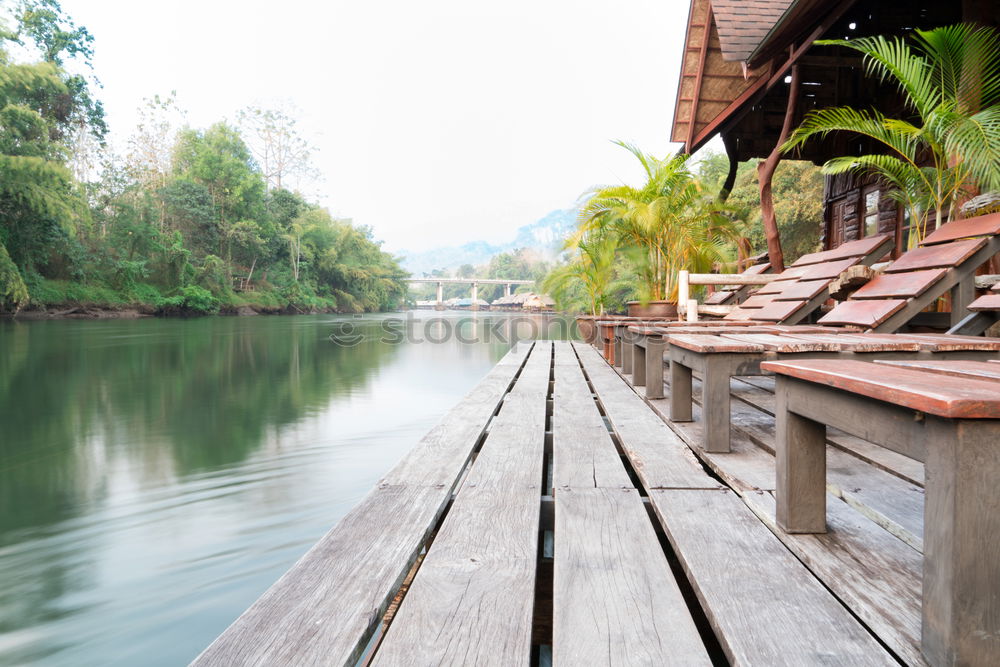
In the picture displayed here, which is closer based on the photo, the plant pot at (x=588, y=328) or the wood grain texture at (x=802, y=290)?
the wood grain texture at (x=802, y=290)

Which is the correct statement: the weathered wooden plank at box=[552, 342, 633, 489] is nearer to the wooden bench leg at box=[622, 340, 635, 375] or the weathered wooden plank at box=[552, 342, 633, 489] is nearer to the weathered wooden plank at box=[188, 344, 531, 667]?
the weathered wooden plank at box=[188, 344, 531, 667]

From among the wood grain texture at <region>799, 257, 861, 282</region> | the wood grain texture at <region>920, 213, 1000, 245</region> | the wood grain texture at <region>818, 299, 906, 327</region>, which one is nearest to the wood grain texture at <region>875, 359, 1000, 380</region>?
the wood grain texture at <region>818, 299, 906, 327</region>

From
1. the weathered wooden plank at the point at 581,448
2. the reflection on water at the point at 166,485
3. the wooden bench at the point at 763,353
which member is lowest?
the reflection on water at the point at 166,485

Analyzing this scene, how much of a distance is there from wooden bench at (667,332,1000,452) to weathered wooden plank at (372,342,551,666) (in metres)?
0.61

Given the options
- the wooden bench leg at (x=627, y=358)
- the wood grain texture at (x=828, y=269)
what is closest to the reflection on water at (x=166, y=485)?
the wooden bench leg at (x=627, y=358)

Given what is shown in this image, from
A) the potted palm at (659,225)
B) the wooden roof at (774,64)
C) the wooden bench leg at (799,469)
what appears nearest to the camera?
the wooden bench leg at (799,469)

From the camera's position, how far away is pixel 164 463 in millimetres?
3545

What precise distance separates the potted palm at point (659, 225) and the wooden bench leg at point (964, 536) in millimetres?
5596

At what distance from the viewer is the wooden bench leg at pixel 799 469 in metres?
1.15

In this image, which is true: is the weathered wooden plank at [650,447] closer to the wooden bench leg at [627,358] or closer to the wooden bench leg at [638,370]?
the wooden bench leg at [638,370]

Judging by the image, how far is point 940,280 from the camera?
2582 millimetres

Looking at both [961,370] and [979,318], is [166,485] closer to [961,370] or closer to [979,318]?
[961,370]

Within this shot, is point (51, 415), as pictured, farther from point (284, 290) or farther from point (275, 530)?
point (284, 290)

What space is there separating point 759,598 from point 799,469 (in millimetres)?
332
